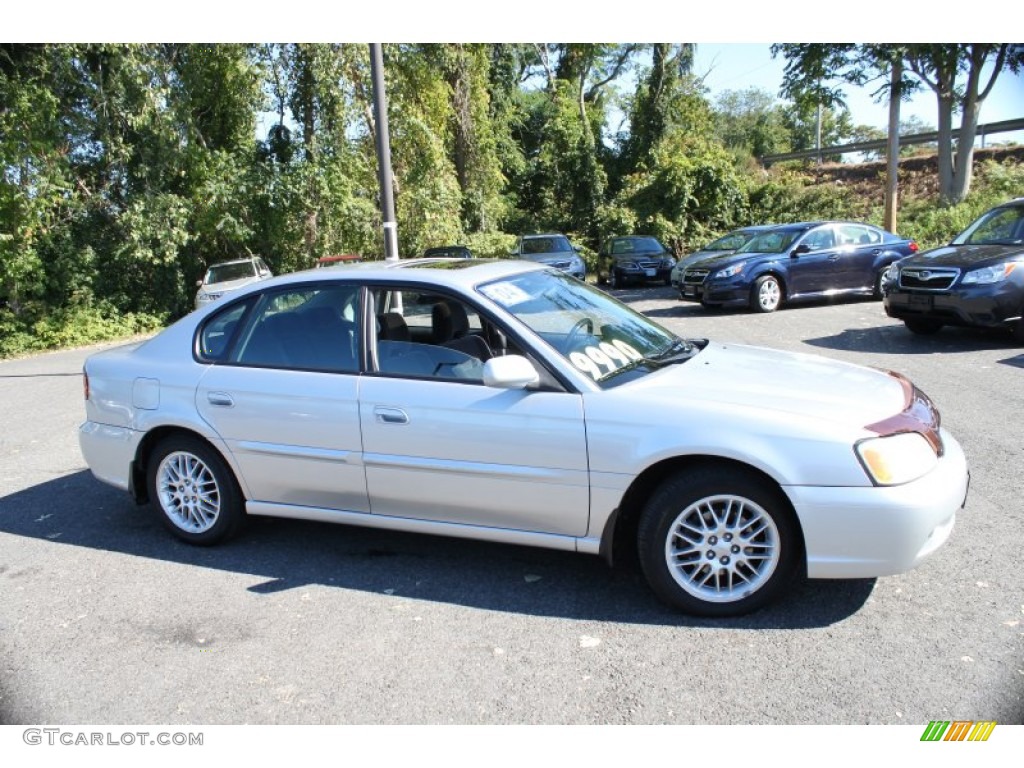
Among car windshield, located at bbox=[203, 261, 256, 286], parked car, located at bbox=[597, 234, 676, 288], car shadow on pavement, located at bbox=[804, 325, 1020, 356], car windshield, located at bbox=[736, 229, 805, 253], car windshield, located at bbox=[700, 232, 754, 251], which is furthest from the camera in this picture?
parked car, located at bbox=[597, 234, 676, 288]

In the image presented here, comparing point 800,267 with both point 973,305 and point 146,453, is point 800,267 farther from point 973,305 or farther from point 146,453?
point 146,453

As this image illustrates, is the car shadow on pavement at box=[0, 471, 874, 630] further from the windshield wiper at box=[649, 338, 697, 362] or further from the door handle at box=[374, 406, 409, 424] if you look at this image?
the windshield wiper at box=[649, 338, 697, 362]

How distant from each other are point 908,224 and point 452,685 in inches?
863

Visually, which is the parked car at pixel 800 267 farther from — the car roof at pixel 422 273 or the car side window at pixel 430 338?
the car side window at pixel 430 338

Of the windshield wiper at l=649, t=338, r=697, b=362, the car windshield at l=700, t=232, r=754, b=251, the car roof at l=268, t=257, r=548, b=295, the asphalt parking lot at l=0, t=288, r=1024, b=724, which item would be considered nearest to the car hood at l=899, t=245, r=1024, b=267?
the asphalt parking lot at l=0, t=288, r=1024, b=724

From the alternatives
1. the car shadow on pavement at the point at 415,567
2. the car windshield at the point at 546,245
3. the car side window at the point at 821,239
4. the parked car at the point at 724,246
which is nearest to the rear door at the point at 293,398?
the car shadow on pavement at the point at 415,567

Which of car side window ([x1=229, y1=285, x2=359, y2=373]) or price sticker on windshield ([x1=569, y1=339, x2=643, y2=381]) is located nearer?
price sticker on windshield ([x1=569, y1=339, x2=643, y2=381])

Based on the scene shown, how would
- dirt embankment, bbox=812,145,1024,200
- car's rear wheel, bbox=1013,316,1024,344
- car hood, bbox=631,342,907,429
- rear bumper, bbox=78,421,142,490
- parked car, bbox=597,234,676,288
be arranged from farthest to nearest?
dirt embankment, bbox=812,145,1024,200
parked car, bbox=597,234,676,288
car's rear wheel, bbox=1013,316,1024,344
rear bumper, bbox=78,421,142,490
car hood, bbox=631,342,907,429

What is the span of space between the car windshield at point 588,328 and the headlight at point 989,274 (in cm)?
643

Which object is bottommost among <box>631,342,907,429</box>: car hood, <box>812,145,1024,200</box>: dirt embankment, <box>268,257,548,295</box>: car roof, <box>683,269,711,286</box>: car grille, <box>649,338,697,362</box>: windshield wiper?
<box>683,269,711,286</box>: car grille

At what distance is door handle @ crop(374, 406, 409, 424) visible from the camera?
13.1 feet

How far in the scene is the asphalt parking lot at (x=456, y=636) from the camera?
3.06m

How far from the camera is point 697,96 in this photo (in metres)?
36.9

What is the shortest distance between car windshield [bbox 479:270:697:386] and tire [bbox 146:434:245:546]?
1.86 meters
